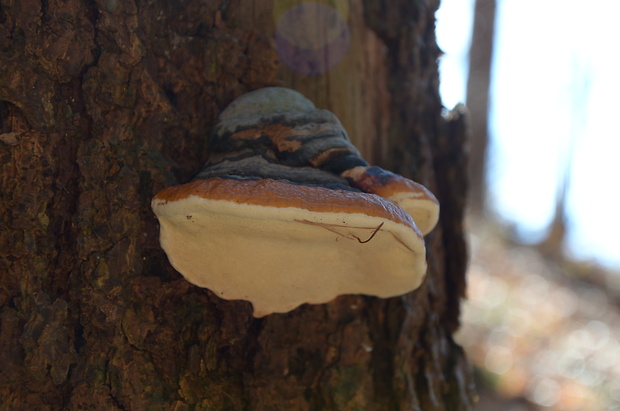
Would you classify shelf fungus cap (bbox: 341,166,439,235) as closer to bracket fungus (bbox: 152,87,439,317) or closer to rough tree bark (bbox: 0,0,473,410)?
bracket fungus (bbox: 152,87,439,317)

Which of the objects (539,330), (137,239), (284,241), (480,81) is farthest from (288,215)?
(480,81)

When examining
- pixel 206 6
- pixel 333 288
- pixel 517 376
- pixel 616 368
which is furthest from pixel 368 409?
pixel 616 368

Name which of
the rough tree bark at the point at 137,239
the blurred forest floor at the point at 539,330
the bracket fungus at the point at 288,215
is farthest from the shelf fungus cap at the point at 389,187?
the blurred forest floor at the point at 539,330

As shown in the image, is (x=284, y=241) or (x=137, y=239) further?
(x=137, y=239)

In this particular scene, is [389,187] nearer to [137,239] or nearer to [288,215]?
[288,215]

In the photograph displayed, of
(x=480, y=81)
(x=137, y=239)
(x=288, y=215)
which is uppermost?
(x=288, y=215)

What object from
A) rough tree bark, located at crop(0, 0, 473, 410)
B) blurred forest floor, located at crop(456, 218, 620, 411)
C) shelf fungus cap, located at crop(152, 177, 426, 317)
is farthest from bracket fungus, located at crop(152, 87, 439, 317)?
blurred forest floor, located at crop(456, 218, 620, 411)
